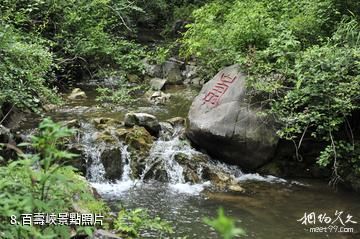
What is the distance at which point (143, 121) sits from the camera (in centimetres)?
1035

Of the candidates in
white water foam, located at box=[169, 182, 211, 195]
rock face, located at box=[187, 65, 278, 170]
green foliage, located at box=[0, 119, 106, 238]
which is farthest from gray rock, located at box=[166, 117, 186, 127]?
green foliage, located at box=[0, 119, 106, 238]

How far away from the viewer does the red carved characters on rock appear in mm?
9820

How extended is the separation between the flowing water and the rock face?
34 centimetres

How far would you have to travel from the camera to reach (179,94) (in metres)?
14.9

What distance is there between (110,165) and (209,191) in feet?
7.64

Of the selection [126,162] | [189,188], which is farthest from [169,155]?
[189,188]

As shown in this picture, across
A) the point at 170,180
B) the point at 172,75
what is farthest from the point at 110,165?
the point at 172,75

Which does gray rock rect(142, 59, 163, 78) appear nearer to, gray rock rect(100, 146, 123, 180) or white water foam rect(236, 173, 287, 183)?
gray rock rect(100, 146, 123, 180)

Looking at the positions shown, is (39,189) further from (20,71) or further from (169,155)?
(169,155)

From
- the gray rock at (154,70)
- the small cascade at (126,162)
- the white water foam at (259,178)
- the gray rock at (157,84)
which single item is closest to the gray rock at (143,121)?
the small cascade at (126,162)

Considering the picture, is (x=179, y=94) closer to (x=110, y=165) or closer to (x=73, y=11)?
(x=73, y=11)

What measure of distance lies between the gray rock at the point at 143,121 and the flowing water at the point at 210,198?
0.95 ft

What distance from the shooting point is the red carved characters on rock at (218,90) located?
982 cm

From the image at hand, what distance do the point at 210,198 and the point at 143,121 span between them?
10.1 feet
